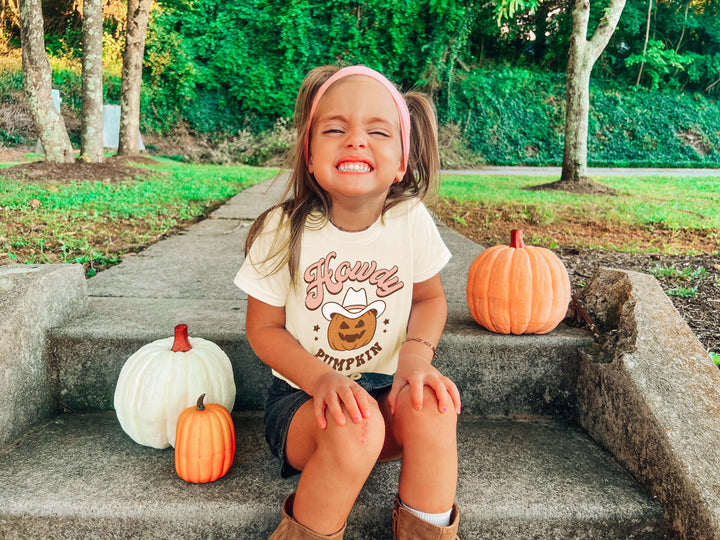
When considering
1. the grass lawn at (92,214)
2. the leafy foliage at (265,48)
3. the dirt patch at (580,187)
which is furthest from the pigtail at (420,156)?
the leafy foliage at (265,48)

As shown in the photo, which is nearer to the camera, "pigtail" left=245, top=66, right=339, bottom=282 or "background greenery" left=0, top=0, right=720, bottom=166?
"pigtail" left=245, top=66, right=339, bottom=282

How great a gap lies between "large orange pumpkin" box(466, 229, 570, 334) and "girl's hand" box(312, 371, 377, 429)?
0.84 m

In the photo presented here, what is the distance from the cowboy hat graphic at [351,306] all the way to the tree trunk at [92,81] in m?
7.90

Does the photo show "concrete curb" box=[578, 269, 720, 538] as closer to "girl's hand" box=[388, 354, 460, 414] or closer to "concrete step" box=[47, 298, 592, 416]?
"concrete step" box=[47, 298, 592, 416]

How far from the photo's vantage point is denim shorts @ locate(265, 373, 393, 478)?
5.00 feet

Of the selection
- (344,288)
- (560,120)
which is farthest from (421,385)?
(560,120)

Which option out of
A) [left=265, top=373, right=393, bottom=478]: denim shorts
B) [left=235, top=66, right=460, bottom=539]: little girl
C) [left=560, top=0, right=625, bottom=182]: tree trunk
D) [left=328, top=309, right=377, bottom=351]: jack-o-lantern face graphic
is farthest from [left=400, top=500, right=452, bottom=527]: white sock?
Result: [left=560, top=0, right=625, bottom=182]: tree trunk

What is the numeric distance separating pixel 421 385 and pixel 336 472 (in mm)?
295

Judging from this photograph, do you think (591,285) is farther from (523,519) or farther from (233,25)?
(233,25)

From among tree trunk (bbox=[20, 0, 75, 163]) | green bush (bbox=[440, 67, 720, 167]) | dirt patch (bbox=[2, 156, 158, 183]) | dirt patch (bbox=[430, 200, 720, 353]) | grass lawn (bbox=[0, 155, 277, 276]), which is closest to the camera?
dirt patch (bbox=[430, 200, 720, 353])

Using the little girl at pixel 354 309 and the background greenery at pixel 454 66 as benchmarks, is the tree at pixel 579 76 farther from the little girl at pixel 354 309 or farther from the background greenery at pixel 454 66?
the little girl at pixel 354 309

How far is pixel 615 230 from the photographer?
5.54 meters

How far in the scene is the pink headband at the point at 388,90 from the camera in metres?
1.58

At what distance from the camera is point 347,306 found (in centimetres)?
165
